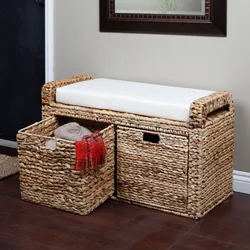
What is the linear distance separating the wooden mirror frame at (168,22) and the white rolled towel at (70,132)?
649 mm

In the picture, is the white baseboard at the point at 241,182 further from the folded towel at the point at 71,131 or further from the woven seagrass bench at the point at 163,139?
the folded towel at the point at 71,131

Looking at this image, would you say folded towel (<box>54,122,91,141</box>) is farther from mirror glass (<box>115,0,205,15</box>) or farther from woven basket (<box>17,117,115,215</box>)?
mirror glass (<box>115,0,205,15</box>)

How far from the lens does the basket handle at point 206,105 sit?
112 inches

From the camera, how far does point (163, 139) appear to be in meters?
2.98

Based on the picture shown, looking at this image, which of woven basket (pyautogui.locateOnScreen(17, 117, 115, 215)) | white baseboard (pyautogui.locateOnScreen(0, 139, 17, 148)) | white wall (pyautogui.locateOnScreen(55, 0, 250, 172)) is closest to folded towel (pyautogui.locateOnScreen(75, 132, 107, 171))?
woven basket (pyautogui.locateOnScreen(17, 117, 115, 215))

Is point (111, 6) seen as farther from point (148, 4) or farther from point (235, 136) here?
point (235, 136)

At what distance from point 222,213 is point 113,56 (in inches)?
42.8

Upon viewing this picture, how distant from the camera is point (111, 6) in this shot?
136 inches

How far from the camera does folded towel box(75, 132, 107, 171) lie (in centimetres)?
288

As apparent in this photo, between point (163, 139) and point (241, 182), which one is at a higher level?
point (163, 139)

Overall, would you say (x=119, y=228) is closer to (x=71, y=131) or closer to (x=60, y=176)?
(x=60, y=176)

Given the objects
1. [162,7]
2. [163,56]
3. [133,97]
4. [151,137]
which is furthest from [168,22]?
[151,137]

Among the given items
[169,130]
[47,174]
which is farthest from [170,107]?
[47,174]

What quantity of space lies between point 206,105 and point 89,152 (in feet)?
1.89
